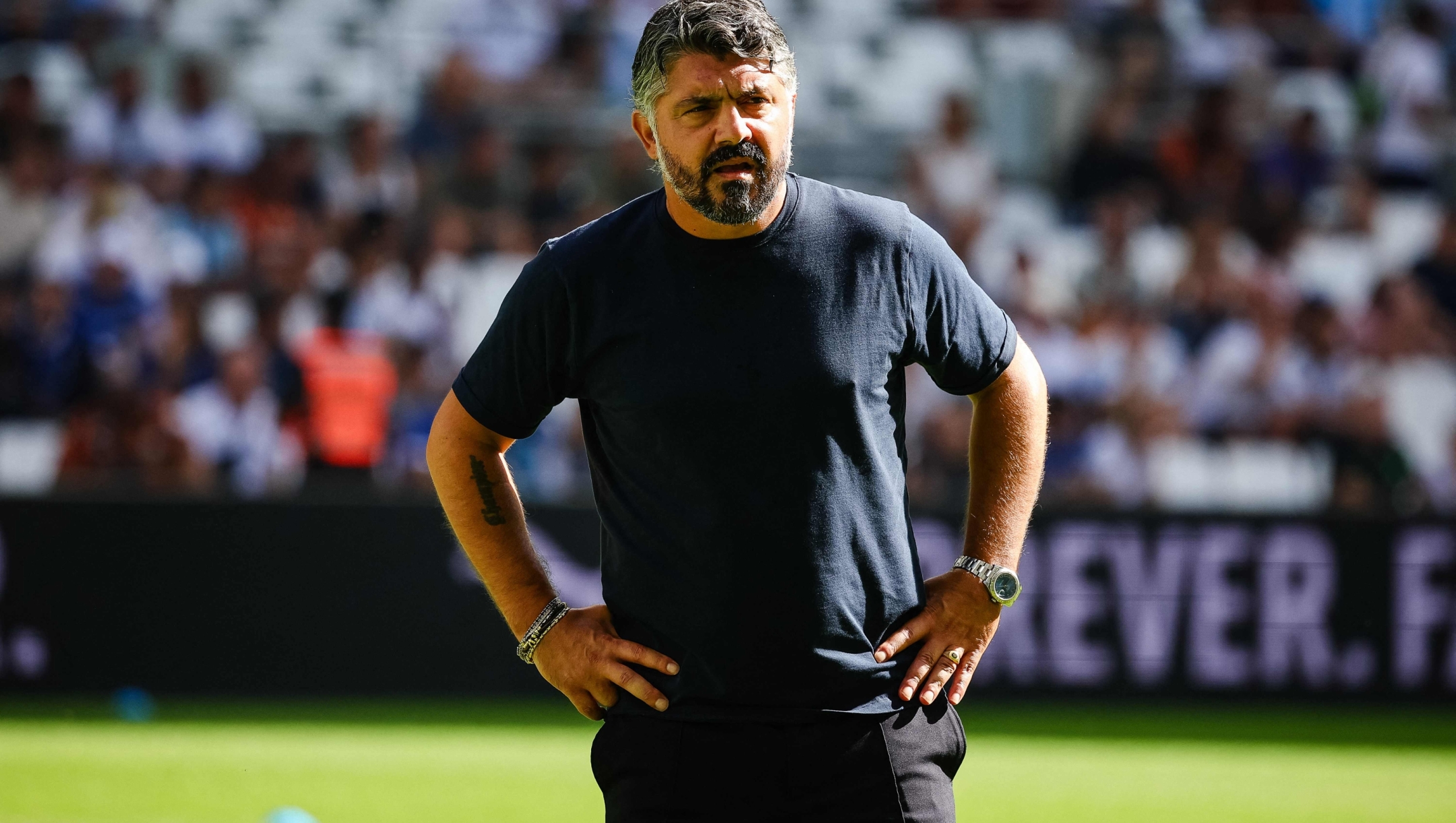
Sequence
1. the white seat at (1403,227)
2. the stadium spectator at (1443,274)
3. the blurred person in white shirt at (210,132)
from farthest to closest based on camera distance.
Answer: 1. the white seat at (1403,227)
2. the blurred person in white shirt at (210,132)
3. the stadium spectator at (1443,274)

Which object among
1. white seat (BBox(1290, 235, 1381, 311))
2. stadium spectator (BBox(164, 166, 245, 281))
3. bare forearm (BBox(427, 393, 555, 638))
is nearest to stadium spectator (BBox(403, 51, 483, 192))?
stadium spectator (BBox(164, 166, 245, 281))

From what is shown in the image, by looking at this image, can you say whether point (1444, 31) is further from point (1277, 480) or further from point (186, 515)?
point (186, 515)

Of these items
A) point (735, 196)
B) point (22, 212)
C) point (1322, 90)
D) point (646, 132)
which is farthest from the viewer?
point (1322, 90)

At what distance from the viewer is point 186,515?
9.05 meters

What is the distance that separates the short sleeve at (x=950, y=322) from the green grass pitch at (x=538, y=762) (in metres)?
3.98

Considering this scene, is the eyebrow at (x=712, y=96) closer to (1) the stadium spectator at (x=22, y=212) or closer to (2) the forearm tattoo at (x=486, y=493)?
(2) the forearm tattoo at (x=486, y=493)

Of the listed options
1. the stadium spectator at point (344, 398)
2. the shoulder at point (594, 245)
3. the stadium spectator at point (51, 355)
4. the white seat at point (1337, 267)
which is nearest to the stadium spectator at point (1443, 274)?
the white seat at point (1337, 267)

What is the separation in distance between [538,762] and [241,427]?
13.3ft

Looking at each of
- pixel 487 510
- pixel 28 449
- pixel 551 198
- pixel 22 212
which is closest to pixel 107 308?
pixel 28 449

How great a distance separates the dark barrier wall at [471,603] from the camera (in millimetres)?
8945

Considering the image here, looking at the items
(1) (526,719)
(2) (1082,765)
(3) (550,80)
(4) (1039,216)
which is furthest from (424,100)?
(2) (1082,765)

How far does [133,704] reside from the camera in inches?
350

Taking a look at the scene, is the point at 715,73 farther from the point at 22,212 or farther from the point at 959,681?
the point at 22,212

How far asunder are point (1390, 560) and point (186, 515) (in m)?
6.72
